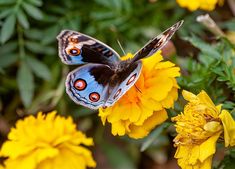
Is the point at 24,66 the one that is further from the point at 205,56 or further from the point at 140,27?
the point at 205,56

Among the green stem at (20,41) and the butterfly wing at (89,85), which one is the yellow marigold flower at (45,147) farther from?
the green stem at (20,41)

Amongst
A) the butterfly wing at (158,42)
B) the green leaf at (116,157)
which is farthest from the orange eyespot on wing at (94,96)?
the green leaf at (116,157)

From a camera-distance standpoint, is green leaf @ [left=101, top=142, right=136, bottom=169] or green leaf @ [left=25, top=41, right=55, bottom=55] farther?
green leaf @ [left=101, top=142, right=136, bottom=169]

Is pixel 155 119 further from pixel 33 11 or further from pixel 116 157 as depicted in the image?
pixel 116 157

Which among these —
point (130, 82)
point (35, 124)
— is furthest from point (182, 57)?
point (130, 82)

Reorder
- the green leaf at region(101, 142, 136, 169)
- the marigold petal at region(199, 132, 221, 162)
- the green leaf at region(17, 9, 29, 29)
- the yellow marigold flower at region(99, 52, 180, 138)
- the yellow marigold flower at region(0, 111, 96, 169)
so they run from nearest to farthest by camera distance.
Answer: the marigold petal at region(199, 132, 221, 162) → the yellow marigold flower at region(99, 52, 180, 138) → the yellow marigold flower at region(0, 111, 96, 169) → the green leaf at region(17, 9, 29, 29) → the green leaf at region(101, 142, 136, 169)

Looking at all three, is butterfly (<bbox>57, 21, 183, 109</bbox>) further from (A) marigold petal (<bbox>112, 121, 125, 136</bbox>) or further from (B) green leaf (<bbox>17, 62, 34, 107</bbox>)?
(B) green leaf (<bbox>17, 62, 34, 107</bbox>)

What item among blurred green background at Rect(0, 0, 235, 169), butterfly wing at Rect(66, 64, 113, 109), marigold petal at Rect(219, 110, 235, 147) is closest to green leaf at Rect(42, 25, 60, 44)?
blurred green background at Rect(0, 0, 235, 169)
